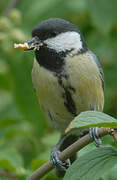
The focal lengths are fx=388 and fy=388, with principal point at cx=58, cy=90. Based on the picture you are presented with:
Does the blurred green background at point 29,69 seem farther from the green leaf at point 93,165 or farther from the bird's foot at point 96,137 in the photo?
the green leaf at point 93,165

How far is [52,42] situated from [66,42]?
0.10m

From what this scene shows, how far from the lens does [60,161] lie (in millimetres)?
2400

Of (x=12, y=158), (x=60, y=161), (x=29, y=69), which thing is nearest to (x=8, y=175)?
(x=12, y=158)

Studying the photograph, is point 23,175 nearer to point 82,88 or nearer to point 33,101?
point 82,88

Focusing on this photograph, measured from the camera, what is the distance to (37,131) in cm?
311

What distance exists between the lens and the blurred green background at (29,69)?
A: 2.80m

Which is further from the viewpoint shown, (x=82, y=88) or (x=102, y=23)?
(x=102, y=23)

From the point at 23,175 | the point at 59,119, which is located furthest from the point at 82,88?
the point at 23,175

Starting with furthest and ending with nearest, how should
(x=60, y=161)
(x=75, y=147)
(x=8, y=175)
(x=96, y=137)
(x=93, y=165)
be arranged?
(x=60, y=161), (x=8, y=175), (x=96, y=137), (x=75, y=147), (x=93, y=165)

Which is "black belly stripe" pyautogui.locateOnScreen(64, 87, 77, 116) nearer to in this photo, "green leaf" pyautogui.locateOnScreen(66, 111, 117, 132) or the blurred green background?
the blurred green background

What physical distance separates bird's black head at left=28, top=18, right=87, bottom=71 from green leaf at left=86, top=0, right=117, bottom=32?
55 centimetres

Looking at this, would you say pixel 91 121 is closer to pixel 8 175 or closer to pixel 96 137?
pixel 96 137

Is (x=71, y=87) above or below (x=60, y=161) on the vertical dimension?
above

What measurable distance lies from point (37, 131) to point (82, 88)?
0.74 m
